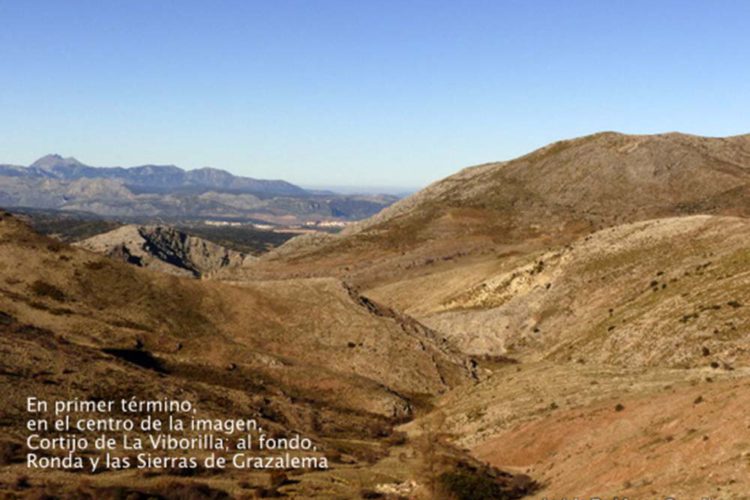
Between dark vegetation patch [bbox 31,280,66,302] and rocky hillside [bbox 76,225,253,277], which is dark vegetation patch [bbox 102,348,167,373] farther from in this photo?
rocky hillside [bbox 76,225,253,277]

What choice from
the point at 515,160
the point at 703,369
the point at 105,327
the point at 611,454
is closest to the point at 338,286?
the point at 105,327

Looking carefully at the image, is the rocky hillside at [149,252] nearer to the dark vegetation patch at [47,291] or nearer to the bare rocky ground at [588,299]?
the bare rocky ground at [588,299]

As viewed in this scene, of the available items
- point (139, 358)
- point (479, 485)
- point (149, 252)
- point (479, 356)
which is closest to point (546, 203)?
point (479, 356)

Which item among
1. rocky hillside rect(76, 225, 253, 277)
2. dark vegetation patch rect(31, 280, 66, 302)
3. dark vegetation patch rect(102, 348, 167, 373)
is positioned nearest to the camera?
dark vegetation patch rect(102, 348, 167, 373)

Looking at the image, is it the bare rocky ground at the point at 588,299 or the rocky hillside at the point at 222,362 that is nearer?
the bare rocky ground at the point at 588,299

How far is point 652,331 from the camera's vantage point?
5181cm

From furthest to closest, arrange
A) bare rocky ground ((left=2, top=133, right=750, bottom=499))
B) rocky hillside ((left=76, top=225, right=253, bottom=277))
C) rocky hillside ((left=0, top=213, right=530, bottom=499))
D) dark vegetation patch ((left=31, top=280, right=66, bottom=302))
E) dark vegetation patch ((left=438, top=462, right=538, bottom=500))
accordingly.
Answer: rocky hillside ((left=76, top=225, right=253, bottom=277))
dark vegetation patch ((left=31, top=280, right=66, bottom=302))
rocky hillside ((left=0, top=213, right=530, bottom=499))
bare rocky ground ((left=2, top=133, right=750, bottom=499))
dark vegetation patch ((left=438, top=462, right=538, bottom=500))

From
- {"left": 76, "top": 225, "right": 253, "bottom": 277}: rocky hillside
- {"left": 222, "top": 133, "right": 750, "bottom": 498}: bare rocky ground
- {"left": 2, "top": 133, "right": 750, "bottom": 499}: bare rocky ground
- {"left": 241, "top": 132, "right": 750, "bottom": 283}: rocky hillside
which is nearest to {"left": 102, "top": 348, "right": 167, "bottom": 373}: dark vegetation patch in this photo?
{"left": 2, "top": 133, "right": 750, "bottom": 499}: bare rocky ground

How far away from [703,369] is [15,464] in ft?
126

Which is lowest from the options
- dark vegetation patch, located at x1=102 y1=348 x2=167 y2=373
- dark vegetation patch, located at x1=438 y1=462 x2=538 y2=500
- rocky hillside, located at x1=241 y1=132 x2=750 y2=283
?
dark vegetation patch, located at x1=438 y1=462 x2=538 y2=500

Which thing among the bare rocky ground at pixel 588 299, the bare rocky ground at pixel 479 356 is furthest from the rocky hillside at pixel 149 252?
the bare rocky ground at pixel 479 356

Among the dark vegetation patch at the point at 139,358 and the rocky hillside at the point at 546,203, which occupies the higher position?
the rocky hillside at the point at 546,203

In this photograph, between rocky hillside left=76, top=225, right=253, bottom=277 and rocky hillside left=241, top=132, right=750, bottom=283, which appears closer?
rocky hillside left=241, top=132, right=750, bottom=283

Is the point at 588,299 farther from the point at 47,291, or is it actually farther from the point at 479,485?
the point at 47,291
